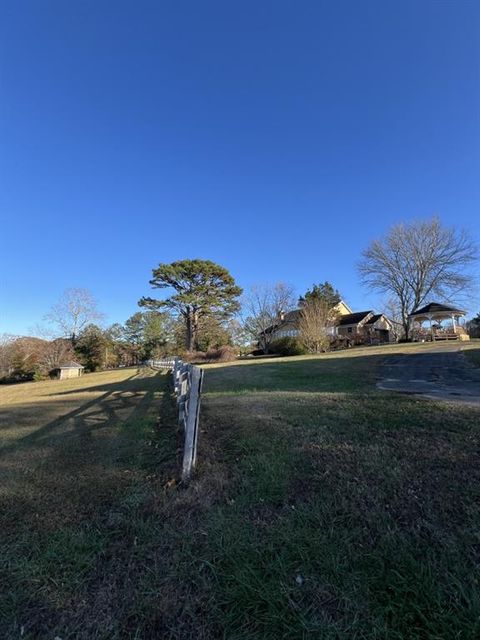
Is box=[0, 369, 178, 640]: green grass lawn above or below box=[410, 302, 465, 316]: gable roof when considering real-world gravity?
below

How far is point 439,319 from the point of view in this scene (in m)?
32.7

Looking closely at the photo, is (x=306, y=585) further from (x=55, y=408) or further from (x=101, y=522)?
(x=55, y=408)

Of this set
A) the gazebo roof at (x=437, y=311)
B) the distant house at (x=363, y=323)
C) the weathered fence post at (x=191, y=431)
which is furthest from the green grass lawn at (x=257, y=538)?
the distant house at (x=363, y=323)

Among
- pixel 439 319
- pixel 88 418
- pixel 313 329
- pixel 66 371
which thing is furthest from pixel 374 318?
pixel 88 418

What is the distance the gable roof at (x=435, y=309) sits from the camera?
105 ft

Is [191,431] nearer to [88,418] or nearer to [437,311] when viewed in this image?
[88,418]

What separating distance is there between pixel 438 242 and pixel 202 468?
123 feet

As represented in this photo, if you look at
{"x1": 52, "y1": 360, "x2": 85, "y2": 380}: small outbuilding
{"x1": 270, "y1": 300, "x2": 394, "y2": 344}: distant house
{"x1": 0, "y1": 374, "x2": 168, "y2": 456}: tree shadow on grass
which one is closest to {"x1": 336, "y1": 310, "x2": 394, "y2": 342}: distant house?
{"x1": 270, "y1": 300, "x2": 394, "y2": 344}: distant house

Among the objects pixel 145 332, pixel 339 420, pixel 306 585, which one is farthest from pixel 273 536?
pixel 145 332

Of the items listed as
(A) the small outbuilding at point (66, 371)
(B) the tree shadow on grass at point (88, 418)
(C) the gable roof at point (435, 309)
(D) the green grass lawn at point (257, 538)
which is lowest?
(D) the green grass lawn at point (257, 538)

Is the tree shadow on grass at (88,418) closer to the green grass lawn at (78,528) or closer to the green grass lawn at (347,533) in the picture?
the green grass lawn at (78,528)

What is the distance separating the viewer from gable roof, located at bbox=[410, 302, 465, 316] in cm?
3198

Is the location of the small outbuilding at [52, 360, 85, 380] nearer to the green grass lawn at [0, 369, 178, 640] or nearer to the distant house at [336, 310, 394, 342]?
the green grass lawn at [0, 369, 178, 640]

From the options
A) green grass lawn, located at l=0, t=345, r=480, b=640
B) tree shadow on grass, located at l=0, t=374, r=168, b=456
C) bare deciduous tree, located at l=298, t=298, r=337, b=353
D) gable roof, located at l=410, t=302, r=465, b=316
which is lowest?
green grass lawn, located at l=0, t=345, r=480, b=640
